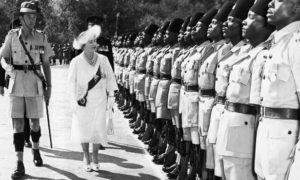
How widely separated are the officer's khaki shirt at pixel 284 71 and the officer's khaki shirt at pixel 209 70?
1.68 metres

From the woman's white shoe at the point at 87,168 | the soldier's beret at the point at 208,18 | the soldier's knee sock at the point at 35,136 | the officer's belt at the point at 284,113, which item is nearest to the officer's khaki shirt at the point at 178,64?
the soldier's beret at the point at 208,18

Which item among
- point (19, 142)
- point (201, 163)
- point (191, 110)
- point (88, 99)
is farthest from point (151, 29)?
point (201, 163)

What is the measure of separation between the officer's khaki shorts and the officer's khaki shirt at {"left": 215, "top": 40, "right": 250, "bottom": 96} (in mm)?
3511

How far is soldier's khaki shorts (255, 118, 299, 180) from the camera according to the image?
12.9 ft

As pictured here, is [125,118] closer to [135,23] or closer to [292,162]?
[292,162]

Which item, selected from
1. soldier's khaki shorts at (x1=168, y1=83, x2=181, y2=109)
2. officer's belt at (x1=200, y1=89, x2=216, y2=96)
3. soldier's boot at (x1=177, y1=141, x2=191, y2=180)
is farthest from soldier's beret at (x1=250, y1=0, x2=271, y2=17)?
soldier's khaki shorts at (x1=168, y1=83, x2=181, y2=109)

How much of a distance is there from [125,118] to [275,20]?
9.82m

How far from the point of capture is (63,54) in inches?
2169

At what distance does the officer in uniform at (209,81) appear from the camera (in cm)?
575

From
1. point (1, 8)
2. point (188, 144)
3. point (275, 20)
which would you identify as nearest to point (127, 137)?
point (188, 144)

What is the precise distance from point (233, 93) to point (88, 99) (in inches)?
139

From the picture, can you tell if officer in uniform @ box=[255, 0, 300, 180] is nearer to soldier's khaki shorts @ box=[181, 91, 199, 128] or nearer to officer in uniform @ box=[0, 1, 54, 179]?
soldier's khaki shorts @ box=[181, 91, 199, 128]

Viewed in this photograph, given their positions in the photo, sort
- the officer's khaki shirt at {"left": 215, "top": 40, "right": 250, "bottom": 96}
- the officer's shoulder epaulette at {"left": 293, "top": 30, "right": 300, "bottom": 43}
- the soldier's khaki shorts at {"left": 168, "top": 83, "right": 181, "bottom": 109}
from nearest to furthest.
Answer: the officer's shoulder epaulette at {"left": 293, "top": 30, "right": 300, "bottom": 43}
the officer's khaki shirt at {"left": 215, "top": 40, "right": 250, "bottom": 96}
the soldier's khaki shorts at {"left": 168, "top": 83, "right": 181, "bottom": 109}

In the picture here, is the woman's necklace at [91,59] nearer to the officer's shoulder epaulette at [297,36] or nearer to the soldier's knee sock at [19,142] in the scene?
the soldier's knee sock at [19,142]
